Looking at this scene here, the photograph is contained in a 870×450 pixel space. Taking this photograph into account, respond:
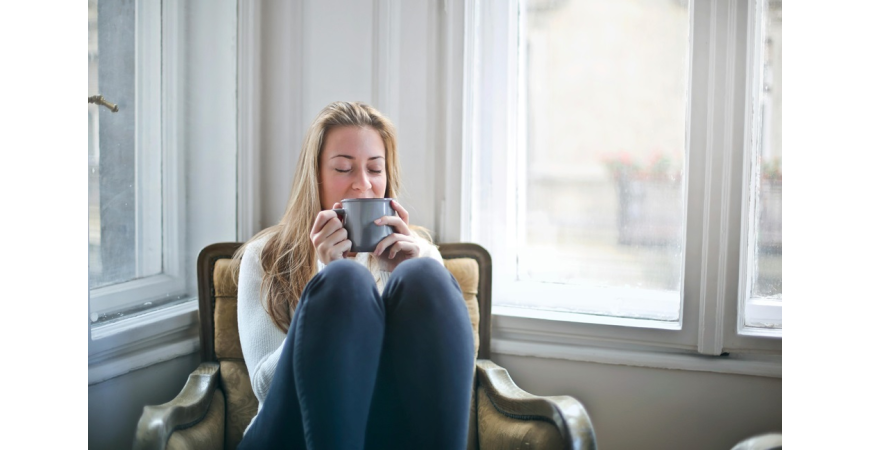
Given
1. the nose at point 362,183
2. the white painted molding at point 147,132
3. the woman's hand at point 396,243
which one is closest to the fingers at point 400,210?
the woman's hand at point 396,243

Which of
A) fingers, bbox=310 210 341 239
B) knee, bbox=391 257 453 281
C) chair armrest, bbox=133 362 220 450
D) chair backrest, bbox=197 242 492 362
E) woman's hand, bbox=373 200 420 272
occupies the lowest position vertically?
chair armrest, bbox=133 362 220 450

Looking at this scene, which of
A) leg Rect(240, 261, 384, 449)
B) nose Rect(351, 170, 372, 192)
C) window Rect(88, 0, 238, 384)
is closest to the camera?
leg Rect(240, 261, 384, 449)

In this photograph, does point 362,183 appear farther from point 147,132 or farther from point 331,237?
point 147,132

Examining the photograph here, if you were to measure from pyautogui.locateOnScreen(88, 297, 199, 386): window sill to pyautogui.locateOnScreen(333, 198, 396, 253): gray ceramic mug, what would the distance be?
34 centimetres

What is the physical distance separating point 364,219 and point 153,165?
33cm

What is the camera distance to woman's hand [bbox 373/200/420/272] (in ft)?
2.58

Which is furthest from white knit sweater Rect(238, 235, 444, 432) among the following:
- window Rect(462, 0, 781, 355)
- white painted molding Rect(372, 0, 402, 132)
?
white painted molding Rect(372, 0, 402, 132)

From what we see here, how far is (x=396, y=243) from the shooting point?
815mm

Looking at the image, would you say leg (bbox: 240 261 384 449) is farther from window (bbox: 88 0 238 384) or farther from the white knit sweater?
window (bbox: 88 0 238 384)

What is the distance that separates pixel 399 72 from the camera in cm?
96
